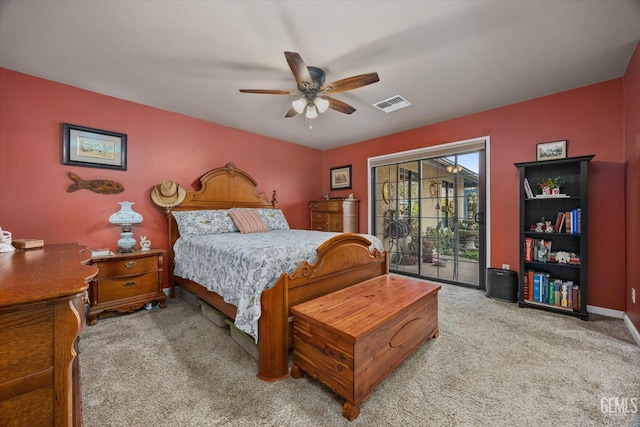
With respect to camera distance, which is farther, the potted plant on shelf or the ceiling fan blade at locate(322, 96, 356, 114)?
the potted plant on shelf

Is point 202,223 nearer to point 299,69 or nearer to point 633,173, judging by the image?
point 299,69

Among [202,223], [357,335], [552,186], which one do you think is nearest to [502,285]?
[552,186]

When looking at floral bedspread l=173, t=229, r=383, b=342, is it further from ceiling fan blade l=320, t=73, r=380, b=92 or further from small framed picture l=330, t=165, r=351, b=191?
small framed picture l=330, t=165, r=351, b=191

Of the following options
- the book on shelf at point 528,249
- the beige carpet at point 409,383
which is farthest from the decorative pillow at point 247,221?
the book on shelf at point 528,249

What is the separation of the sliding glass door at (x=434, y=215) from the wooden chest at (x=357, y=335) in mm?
2184

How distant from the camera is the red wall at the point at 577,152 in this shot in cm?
271

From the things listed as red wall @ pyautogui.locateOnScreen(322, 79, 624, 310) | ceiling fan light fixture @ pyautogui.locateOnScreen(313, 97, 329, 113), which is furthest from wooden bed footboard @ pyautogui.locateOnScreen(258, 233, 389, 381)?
red wall @ pyautogui.locateOnScreen(322, 79, 624, 310)

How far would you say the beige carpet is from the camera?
1.42 metres

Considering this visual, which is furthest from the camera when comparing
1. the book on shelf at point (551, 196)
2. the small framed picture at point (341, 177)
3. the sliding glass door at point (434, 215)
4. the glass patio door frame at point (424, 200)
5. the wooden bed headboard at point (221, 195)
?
the small framed picture at point (341, 177)

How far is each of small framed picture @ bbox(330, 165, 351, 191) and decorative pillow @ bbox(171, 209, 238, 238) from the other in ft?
8.69

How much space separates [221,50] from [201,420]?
2.75 metres

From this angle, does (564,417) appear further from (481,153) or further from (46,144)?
(46,144)

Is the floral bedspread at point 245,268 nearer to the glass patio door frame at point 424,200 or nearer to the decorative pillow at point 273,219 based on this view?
the decorative pillow at point 273,219

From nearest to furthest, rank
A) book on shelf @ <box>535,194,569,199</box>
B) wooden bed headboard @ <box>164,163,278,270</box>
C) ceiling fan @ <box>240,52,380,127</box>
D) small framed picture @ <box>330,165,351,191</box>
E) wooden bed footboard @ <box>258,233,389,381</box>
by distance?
wooden bed footboard @ <box>258,233,389,381</box> → ceiling fan @ <box>240,52,380,127</box> → book on shelf @ <box>535,194,569,199</box> → wooden bed headboard @ <box>164,163,278,270</box> → small framed picture @ <box>330,165,351,191</box>
